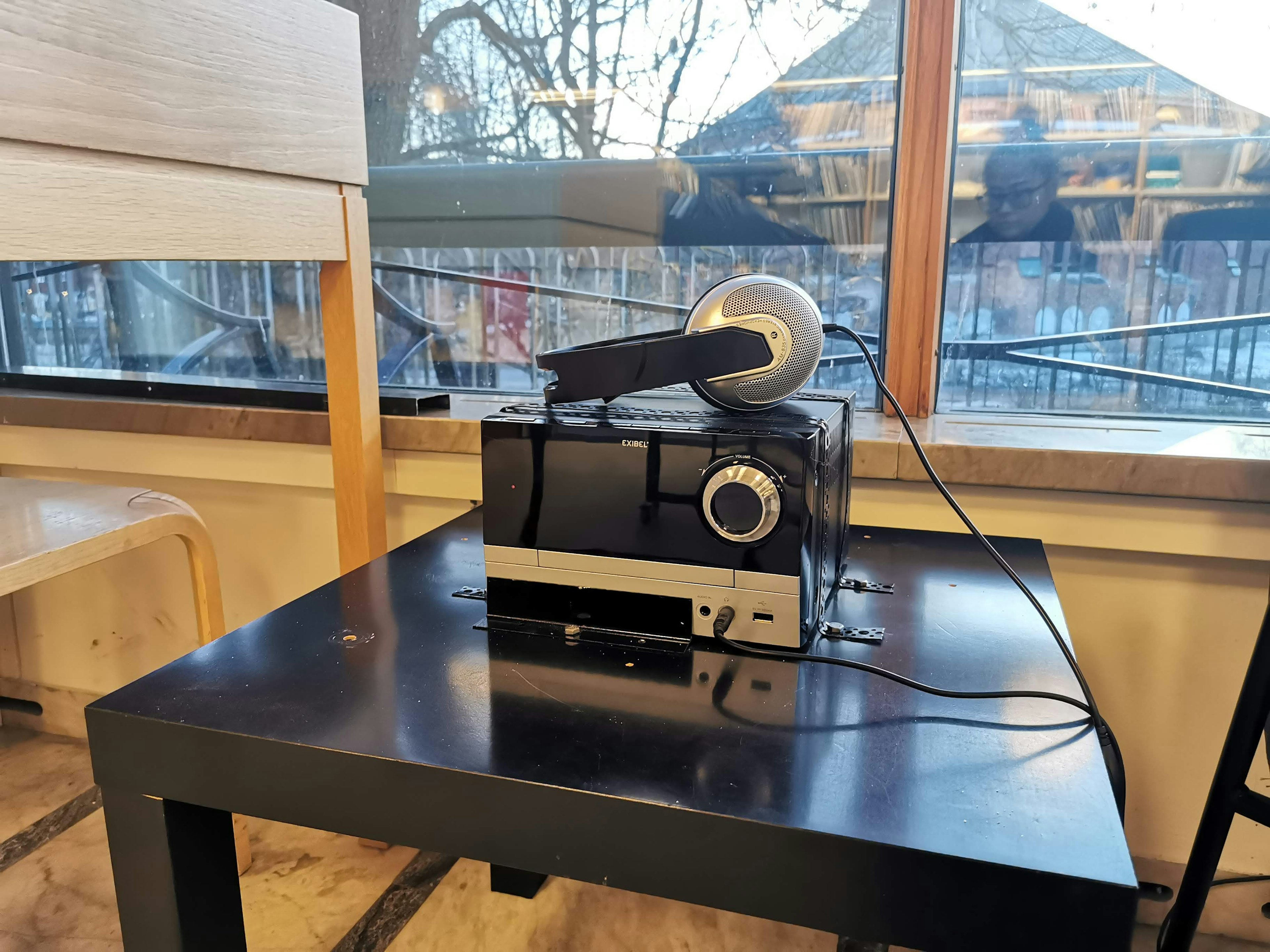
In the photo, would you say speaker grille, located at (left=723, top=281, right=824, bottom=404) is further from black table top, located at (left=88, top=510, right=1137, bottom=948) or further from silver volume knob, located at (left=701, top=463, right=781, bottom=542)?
black table top, located at (left=88, top=510, right=1137, bottom=948)

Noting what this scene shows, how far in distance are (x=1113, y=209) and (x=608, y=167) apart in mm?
734

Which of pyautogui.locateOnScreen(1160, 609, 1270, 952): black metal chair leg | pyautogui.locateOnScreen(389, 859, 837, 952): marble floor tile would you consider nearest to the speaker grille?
pyautogui.locateOnScreen(1160, 609, 1270, 952): black metal chair leg

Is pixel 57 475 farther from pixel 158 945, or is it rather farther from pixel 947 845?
pixel 947 845

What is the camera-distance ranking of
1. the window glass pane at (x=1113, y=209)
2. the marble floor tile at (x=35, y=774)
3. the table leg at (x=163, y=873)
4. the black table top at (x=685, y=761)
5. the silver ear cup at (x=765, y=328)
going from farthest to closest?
the marble floor tile at (x=35, y=774), the window glass pane at (x=1113, y=209), the silver ear cup at (x=765, y=328), the table leg at (x=163, y=873), the black table top at (x=685, y=761)

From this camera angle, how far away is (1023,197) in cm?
123

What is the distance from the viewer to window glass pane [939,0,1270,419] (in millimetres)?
1145

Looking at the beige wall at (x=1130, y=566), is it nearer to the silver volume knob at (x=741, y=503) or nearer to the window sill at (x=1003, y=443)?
the window sill at (x=1003, y=443)

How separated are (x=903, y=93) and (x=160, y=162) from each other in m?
0.94

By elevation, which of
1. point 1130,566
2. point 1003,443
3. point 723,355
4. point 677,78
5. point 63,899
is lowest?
point 63,899

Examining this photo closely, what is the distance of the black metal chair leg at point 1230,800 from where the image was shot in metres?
0.85

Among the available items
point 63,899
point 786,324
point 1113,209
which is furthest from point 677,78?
point 63,899

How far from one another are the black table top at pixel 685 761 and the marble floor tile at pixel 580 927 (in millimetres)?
610

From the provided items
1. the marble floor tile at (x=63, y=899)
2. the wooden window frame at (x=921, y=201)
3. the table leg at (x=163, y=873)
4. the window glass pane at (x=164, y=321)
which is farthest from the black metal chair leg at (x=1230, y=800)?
the window glass pane at (x=164, y=321)

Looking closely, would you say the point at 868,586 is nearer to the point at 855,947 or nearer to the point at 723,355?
the point at 723,355
